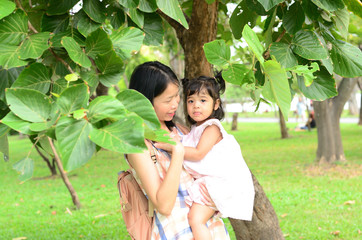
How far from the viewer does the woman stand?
172 centimetres

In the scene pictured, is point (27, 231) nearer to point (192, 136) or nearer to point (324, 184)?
point (192, 136)

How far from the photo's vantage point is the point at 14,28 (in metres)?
1.45

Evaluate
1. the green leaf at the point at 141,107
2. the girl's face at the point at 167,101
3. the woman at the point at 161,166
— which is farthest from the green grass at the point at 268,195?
the green leaf at the point at 141,107

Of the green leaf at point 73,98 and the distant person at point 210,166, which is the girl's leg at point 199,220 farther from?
the green leaf at point 73,98

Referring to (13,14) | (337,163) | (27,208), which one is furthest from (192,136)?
(337,163)

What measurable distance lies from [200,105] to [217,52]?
0.69 metres

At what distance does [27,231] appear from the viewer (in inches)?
222

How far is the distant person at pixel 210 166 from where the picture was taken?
1.95 m

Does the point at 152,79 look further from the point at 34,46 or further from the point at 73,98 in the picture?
the point at 73,98

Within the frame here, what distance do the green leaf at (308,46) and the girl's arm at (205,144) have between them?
0.60 m

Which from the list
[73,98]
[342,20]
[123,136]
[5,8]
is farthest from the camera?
[342,20]

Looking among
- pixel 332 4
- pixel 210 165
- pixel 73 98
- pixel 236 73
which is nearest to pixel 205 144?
pixel 210 165

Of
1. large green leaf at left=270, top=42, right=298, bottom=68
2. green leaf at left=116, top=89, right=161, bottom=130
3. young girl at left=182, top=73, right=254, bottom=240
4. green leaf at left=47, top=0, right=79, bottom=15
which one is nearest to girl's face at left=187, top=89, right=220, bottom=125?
young girl at left=182, top=73, right=254, bottom=240

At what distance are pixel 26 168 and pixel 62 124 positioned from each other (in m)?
0.28
